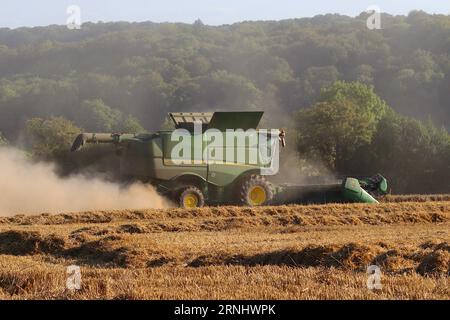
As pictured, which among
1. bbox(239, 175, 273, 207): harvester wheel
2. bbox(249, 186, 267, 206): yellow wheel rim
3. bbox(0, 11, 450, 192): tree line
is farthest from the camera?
bbox(0, 11, 450, 192): tree line

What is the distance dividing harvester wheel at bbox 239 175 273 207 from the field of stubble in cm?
455

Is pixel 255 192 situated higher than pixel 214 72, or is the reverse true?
pixel 214 72

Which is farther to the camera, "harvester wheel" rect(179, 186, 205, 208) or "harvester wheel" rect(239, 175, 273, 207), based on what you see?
"harvester wheel" rect(239, 175, 273, 207)

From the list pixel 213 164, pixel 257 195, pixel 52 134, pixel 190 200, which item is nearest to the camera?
pixel 190 200

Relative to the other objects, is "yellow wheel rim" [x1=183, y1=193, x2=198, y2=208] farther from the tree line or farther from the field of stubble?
the tree line

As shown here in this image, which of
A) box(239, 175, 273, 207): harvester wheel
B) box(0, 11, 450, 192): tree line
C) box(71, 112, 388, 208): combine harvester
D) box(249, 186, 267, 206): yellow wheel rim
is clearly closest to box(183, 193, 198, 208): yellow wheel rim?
box(71, 112, 388, 208): combine harvester

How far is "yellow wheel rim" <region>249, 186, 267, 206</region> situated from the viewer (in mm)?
23797

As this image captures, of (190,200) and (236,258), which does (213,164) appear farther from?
(236,258)

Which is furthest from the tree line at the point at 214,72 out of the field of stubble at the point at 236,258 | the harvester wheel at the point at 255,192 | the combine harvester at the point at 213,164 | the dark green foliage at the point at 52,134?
the field of stubble at the point at 236,258

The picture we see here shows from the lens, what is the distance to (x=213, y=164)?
2350cm

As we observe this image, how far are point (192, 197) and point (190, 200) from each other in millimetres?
122

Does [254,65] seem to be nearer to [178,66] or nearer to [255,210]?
[178,66]

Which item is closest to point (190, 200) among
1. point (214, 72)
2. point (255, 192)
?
point (255, 192)

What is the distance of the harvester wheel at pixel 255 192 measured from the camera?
23672 mm
